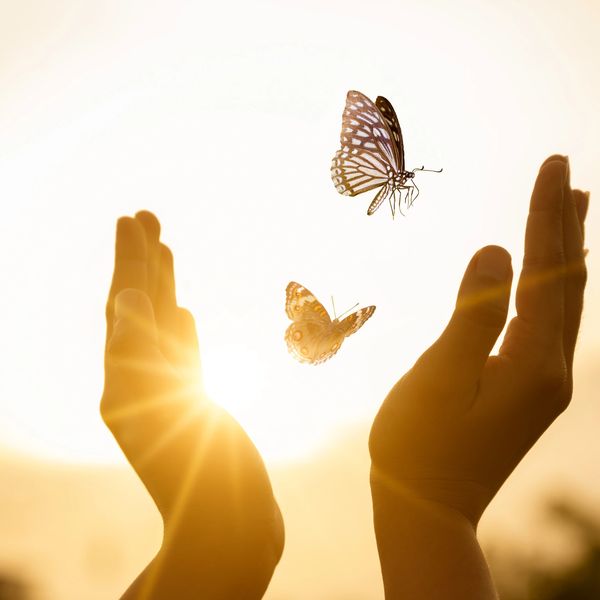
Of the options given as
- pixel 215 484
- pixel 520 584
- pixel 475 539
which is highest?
pixel 215 484

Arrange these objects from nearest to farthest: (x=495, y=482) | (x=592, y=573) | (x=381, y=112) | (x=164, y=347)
Answer: (x=495, y=482), (x=381, y=112), (x=164, y=347), (x=592, y=573)

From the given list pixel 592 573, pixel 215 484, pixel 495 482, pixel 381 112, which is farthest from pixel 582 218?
pixel 592 573

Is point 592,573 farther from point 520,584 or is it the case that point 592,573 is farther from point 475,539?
point 475,539

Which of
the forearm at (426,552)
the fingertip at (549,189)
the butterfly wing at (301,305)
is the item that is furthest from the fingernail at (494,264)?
the butterfly wing at (301,305)

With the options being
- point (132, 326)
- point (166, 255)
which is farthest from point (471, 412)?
point (166, 255)

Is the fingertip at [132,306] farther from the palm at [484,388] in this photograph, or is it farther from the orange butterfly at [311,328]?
the palm at [484,388]

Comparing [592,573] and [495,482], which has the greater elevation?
[495,482]
